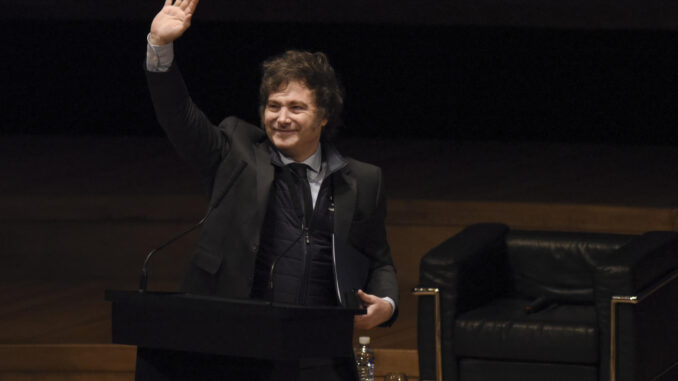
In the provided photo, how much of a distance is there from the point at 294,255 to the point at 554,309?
5.82 feet

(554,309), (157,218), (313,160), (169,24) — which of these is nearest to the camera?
(169,24)

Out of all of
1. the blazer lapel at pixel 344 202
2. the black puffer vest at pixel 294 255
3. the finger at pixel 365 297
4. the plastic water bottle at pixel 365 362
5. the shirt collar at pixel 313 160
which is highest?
the shirt collar at pixel 313 160

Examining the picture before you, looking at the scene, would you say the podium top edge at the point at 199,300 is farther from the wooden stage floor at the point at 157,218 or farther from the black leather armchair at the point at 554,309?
the wooden stage floor at the point at 157,218

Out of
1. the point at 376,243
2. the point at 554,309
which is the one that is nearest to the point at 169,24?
the point at 376,243

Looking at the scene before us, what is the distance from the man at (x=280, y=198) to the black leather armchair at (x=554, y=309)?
53.9 inches

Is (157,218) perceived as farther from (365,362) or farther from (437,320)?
(437,320)

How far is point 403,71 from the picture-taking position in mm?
5258

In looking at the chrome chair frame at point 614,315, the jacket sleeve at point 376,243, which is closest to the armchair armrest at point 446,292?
the chrome chair frame at point 614,315

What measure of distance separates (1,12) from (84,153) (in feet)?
2.24

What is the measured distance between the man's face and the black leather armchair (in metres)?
1.49

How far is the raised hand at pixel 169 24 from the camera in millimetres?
1725

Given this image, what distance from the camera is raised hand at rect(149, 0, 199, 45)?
67.9 inches

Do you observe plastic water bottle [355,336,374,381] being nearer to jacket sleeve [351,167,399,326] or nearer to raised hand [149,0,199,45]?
jacket sleeve [351,167,399,326]

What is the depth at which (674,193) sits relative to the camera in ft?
14.4
